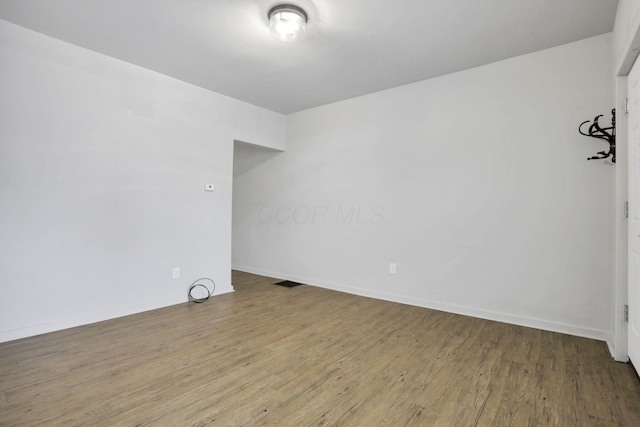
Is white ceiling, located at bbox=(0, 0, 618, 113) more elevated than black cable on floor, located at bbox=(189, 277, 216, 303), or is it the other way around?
white ceiling, located at bbox=(0, 0, 618, 113)

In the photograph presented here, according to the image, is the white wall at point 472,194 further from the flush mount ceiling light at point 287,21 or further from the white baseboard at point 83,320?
the white baseboard at point 83,320

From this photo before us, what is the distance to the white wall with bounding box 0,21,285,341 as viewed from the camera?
2.63 m

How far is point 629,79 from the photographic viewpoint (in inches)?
84.4

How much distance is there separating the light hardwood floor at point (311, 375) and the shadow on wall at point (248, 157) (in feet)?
9.43

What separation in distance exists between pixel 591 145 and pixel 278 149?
12.3 feet

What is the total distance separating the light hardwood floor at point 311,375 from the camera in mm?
1663

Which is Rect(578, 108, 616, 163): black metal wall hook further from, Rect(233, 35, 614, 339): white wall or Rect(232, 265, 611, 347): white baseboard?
Rect(232, 265, 611, 347): white baseboard

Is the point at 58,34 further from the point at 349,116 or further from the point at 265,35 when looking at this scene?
the point at 349,116

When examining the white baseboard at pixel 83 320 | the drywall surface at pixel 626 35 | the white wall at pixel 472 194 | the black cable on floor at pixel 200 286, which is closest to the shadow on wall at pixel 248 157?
the white wall at pixel 472 194

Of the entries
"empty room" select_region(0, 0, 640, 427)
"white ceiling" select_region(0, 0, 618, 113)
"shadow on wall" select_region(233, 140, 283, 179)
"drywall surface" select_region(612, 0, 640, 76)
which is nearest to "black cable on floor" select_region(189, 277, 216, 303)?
"empty room" select_region(0, 0, 640, 427)

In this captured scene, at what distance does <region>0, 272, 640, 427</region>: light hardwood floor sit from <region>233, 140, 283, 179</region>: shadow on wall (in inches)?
113

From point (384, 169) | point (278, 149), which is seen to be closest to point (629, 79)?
point (384, 169)

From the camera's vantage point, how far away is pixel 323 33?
2.67 m

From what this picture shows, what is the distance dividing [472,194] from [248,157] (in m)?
3.69
